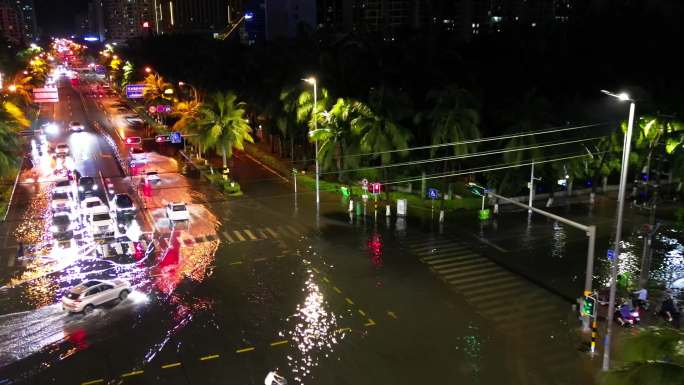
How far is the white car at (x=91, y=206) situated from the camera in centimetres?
3954

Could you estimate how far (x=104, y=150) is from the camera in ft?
213

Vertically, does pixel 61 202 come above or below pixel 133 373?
above

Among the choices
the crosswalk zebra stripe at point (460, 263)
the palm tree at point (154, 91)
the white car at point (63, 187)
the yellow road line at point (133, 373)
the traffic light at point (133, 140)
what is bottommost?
the crosswalk zebra stripe at point (460, 263)

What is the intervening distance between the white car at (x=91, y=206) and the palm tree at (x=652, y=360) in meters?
36.8

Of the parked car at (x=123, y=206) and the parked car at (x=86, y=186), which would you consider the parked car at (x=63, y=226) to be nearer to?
the parked car at (x=123, y=206)

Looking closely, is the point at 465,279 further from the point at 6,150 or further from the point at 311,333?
the point at 6,150

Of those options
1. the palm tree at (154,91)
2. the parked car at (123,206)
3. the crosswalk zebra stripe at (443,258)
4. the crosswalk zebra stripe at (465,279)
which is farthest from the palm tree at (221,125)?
the crosswalk zebra stripe at (465,279)

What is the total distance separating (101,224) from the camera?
122ft

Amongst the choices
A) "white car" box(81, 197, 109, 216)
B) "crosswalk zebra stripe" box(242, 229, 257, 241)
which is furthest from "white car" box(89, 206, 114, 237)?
"crosswalk zebra stripe" box(242, 229, 257, 241)

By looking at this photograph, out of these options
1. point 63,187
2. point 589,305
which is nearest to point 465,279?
point 589,305

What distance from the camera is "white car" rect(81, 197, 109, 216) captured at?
130 ft

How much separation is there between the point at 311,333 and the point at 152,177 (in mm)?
33780

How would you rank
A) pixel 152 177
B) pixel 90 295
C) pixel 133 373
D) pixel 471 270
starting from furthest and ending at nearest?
pixel 152 177 → pixel 471 270 → pixel 90 295 → pixel 133 373

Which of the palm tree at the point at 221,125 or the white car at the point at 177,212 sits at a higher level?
the palm tree at the point at 221,125
